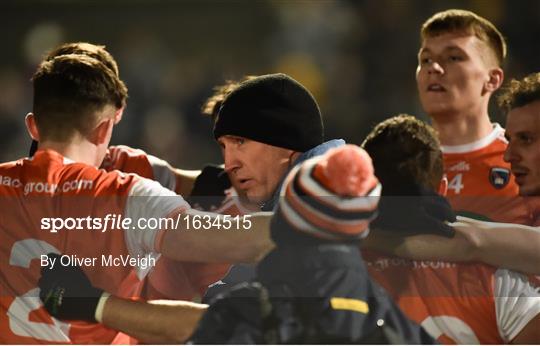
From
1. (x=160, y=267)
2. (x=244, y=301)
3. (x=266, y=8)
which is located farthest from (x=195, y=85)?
(x=244, y=301)

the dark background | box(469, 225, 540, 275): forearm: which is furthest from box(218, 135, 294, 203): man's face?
the dark background

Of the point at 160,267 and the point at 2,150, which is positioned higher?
the point at 160,267

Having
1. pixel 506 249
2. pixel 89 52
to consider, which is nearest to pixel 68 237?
pixel 89 52

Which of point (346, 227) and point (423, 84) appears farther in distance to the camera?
point (423, 84)

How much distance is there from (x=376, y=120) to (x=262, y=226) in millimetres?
6932

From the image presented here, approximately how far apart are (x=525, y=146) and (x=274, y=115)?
1465 mm

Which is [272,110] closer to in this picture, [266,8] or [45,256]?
[45,256]

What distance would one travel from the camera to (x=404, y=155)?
340 cm

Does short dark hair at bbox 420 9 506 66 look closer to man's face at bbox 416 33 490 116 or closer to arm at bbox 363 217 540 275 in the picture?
man's face at bbox 416 33 490 116

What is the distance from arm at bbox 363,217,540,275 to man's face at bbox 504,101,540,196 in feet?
2.45

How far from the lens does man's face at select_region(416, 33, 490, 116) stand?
503cm

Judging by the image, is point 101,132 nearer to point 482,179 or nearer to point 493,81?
point 482,179

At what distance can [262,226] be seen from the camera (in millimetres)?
3029

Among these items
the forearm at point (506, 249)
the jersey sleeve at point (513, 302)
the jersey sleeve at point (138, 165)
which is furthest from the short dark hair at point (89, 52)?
the jersey sleeve at point (513, 302)
